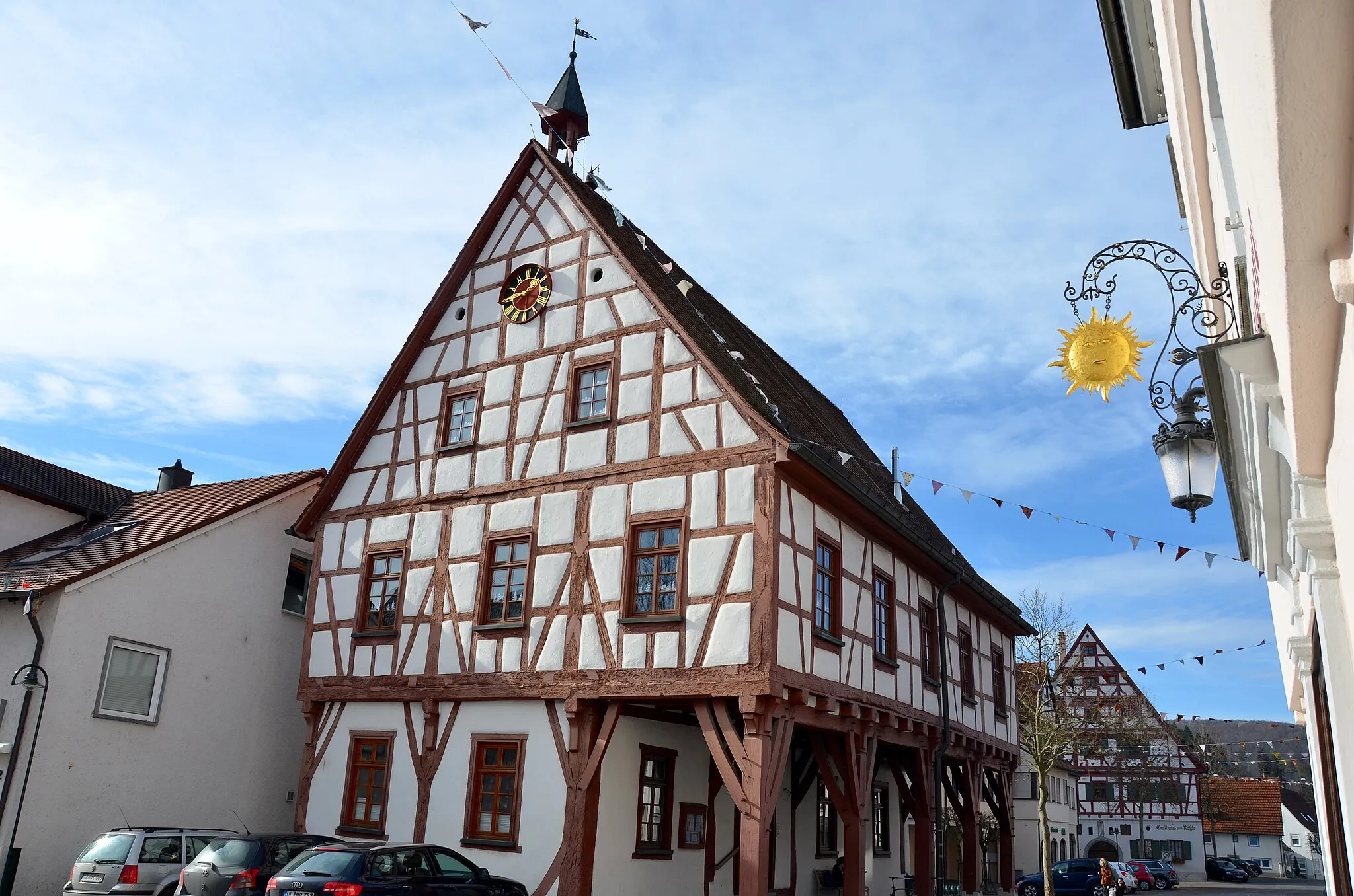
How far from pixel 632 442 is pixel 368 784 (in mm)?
7047

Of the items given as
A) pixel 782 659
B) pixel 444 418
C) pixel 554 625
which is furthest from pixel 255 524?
pixel 782 659

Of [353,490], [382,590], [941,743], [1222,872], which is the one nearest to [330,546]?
[353,490]

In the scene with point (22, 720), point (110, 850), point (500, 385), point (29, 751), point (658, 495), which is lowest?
point (110, 850)

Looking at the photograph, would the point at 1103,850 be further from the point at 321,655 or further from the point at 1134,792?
the point at 321,655

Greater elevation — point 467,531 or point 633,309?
point 633,309

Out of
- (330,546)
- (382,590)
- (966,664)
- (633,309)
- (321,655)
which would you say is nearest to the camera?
(633,309)

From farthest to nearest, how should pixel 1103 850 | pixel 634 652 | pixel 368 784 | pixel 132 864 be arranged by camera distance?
pixel 1103 850 → pixel 368 784 → pixel 634 652 → pixel 132 864

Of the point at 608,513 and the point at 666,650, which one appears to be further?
the point at 608,513

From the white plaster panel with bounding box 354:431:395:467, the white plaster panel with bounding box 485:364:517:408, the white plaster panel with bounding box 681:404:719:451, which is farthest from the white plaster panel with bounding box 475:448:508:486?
the white plaster panel with bounding box 681:404:719:451

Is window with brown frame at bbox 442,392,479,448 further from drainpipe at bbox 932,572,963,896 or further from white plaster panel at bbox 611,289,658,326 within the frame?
drainpipe at bbox 932,572,963,896

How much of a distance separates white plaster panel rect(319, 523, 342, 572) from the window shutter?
3265 millimetres

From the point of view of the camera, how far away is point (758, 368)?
19.9 m

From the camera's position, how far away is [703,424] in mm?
15805

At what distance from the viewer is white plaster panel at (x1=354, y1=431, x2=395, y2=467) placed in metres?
19.5
